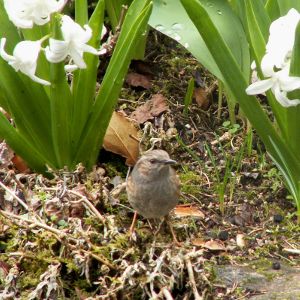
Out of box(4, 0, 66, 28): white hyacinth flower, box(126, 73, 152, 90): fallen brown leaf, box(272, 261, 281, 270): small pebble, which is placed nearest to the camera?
box(4, 0, 66, 28): white hyacinth flower

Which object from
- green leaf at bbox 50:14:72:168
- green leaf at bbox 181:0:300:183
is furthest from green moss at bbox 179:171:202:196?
green leaf at bbox 50:14:72:168

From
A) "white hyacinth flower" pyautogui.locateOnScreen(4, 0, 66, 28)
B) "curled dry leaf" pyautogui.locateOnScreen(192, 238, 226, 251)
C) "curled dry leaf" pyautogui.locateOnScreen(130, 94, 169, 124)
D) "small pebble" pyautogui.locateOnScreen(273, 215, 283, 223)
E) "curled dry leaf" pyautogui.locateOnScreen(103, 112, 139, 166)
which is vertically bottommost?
"curled dry leaf" pyautogui.locateOnScreen(192, 238, 226, 251)

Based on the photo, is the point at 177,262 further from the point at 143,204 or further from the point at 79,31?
the point at 79,31

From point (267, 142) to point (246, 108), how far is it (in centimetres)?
21

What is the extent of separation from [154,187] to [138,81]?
1.33 m

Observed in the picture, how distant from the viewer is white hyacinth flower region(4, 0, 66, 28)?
3.29m

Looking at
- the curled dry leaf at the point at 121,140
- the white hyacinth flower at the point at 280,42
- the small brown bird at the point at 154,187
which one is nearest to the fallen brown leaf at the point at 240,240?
the small brown bird at the point at 154,187

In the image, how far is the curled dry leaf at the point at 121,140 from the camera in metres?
4.40

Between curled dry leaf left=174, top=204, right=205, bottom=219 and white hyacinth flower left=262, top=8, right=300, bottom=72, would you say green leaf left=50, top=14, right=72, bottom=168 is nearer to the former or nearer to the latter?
curled dry leaf left=174, top=204, right=205, bottom=219

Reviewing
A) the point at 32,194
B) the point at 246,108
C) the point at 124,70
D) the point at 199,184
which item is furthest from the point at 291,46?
the point at 32,194

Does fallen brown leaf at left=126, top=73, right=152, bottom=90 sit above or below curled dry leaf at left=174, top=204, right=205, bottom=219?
above

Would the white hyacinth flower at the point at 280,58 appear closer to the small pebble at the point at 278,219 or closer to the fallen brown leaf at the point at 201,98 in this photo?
the small pebble at the point at 278,219

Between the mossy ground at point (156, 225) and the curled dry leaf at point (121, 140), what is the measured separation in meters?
0.07

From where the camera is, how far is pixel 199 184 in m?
4.31
